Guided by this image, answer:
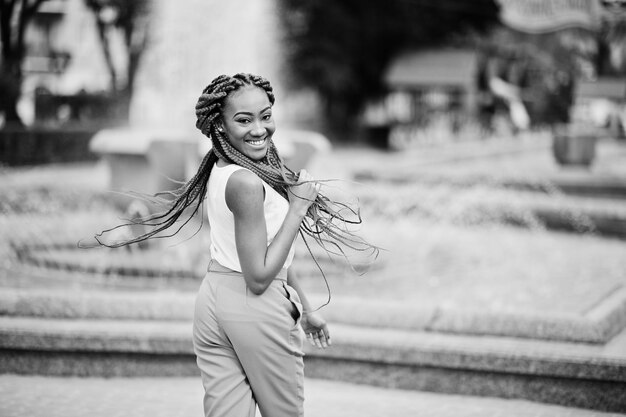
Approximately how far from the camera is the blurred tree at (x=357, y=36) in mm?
33969

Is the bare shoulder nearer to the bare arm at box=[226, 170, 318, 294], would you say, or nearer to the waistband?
the bare arm at box=[226, 170, 318, 294]

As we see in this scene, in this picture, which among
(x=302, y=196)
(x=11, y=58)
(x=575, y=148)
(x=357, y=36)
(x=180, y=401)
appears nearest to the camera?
(x=302, y=196)

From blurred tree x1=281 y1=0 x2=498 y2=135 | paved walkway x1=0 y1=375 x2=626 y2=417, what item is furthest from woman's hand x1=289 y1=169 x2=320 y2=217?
blurred tree x1=281 y1=0 x2=498 y2=135

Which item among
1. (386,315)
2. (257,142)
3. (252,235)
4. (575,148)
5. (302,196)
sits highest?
(257,142)

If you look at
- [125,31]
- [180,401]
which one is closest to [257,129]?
[180,401]

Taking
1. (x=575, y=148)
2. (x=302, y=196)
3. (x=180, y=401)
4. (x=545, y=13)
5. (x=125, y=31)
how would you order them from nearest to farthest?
(x=302, y=196), (x=180, y=401), (x=545, y=13), (x=575, y=148), (x=125, y=31)

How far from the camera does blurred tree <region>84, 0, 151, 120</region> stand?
1104 inches

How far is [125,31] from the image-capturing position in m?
29.2

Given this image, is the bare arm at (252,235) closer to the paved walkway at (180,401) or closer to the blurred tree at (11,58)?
the paved walkway at (180,401)

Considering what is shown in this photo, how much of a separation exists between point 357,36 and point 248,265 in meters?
33.6

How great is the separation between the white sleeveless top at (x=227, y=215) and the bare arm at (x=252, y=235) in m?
0.06

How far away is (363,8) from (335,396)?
3169 cm

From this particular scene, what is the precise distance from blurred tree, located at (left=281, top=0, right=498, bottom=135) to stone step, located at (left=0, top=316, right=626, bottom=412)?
28.9 metres

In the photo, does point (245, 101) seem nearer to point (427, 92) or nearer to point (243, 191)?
point (243, 191)
